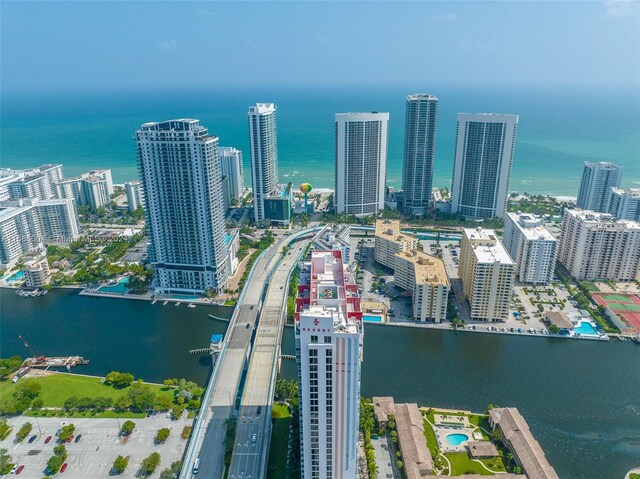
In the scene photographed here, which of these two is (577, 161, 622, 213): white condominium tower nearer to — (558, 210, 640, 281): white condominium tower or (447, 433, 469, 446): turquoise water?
(558, 210, 640, 281): white condominium tower

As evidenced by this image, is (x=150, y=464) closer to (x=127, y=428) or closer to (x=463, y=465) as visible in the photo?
(x=127, y=428)

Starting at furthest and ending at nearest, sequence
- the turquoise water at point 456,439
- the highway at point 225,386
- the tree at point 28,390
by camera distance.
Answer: the tree at point 28,390 → the turquoise water at point 456,439 → the highway at point 225,386

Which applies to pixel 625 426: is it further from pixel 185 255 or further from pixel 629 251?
pixel 185 255

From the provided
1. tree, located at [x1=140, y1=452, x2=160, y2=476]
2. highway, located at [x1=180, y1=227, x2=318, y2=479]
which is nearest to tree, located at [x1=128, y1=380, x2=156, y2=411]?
highway, located at [x1=180, y1=227, x2=318, y2=479]

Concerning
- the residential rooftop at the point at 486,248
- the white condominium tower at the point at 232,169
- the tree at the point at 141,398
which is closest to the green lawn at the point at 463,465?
the residential rooftop at the point at 486,248

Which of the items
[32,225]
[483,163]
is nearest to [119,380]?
[32,225]

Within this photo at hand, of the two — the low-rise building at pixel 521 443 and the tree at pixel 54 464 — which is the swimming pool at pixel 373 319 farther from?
the tree at pixel 54 464
